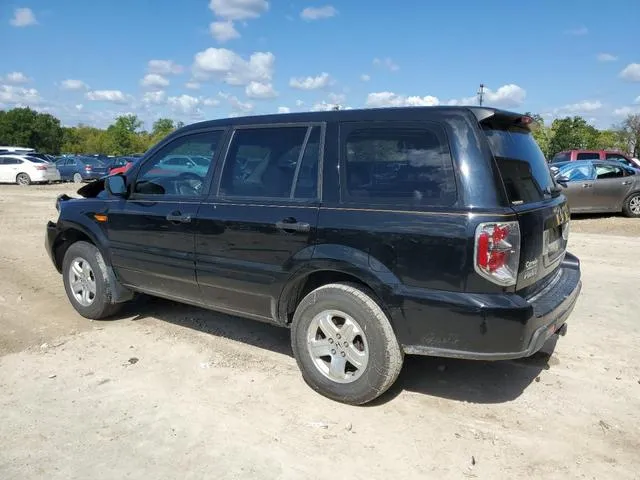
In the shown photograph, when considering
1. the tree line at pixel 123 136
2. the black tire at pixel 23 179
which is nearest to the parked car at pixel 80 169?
the black tire at pixel 23 179

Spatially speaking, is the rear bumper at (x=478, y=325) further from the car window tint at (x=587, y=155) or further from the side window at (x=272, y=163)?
the car window tint at (x=587, y=155)

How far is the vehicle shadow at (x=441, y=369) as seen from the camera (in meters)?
3.82

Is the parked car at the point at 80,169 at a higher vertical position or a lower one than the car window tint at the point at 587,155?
lower

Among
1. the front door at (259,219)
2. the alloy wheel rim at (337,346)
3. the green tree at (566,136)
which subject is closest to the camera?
the alloy wheel rim at (337,346)

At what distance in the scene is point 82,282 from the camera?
17.7 ft

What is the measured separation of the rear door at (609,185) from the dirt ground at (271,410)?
30.0 feet

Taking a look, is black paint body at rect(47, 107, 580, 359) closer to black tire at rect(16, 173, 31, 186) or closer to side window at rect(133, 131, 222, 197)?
side window at rect(133, 131, 222, 197)

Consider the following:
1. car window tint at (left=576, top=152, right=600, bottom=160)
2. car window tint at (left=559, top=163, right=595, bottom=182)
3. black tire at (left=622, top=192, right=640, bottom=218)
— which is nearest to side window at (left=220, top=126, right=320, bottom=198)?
car window tint at (left=559, top=163, right=595, bottom=182)

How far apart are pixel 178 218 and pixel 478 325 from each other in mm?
2499

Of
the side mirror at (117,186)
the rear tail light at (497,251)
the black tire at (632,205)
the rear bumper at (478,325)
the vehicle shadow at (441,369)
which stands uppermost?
the side mirror at (117,186)

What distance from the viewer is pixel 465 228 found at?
305 cm

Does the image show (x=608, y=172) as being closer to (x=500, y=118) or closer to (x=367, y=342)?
(x=500, y=118)

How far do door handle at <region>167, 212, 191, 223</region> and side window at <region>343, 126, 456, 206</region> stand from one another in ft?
4.69

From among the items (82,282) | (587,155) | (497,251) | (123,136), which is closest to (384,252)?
(497,251)
